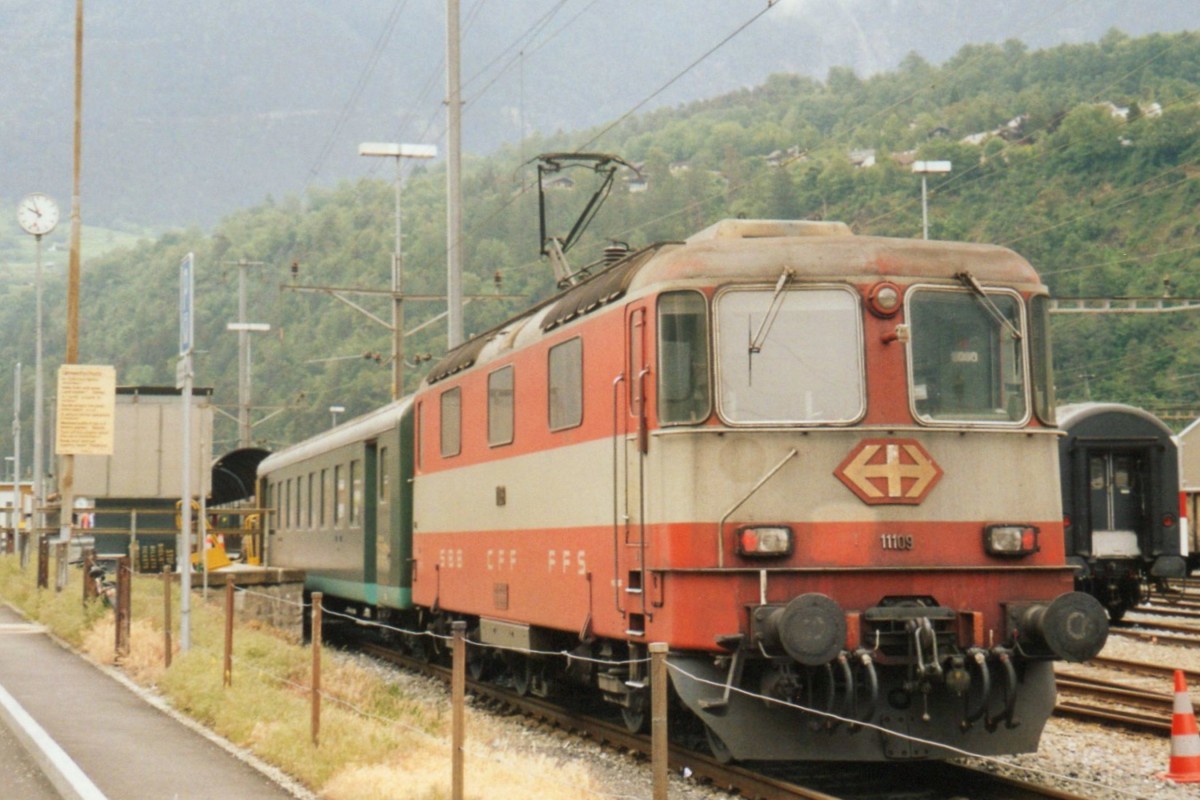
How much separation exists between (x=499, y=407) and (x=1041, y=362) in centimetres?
503

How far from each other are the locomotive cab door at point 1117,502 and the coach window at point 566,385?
41.7 ft

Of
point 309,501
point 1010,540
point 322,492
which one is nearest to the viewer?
point 1010,540

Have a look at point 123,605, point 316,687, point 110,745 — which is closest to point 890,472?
point 316,687

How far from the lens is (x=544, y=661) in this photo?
45.4 feet

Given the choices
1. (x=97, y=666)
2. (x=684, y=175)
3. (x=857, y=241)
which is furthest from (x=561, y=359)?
(x=684, y=175)

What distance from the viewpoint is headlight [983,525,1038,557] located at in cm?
954

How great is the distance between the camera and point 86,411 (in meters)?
24.4

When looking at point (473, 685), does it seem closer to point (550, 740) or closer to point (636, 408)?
point (550, 740)

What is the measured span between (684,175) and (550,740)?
6008 centimetres

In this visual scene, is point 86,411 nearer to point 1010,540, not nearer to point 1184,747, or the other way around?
point 1010,540

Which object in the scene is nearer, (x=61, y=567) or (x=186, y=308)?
(x=186, y=308)

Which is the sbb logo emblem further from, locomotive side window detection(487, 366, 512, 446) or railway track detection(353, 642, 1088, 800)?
locomotive side window detection(487, 366, 512, 446)

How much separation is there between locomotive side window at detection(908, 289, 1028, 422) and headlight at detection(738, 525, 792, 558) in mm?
1256

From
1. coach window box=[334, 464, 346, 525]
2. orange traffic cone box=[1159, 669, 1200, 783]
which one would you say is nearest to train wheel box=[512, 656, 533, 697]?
orange traffic cone box=[1159, 669, 1200, 783]
